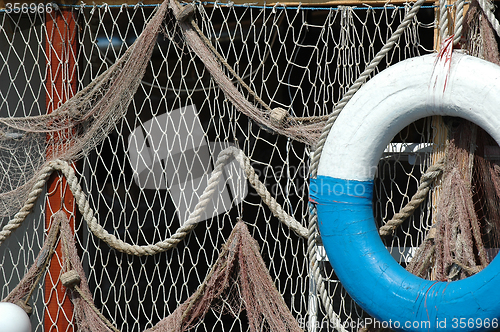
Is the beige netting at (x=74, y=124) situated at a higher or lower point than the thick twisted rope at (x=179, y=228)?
higher

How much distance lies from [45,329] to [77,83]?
1027 mm

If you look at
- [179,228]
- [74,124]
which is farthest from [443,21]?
[74,124]

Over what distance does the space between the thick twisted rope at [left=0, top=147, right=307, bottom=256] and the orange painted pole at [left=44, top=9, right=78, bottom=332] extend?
0.21 ft

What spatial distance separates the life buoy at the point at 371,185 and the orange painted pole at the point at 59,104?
1045mm

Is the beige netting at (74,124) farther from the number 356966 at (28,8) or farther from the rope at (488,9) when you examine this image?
the rope at (488,9)

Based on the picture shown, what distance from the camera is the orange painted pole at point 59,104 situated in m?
2.03

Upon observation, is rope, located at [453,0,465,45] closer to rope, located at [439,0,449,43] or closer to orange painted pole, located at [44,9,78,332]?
rope, located at [439,0,449,43]

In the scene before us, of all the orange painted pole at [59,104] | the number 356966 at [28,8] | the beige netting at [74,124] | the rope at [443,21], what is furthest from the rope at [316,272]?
the number 356966 at [28,8]

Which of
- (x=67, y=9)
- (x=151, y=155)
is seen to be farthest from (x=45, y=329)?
(x=67, y=9)

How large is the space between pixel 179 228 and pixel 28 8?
3.63ft

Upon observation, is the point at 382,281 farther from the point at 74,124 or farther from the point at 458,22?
the point at 74,124

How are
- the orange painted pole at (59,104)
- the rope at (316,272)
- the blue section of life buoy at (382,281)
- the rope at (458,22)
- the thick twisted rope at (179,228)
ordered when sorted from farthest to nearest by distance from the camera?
the orange painted pole at (59,104)
the thick twisted rope at (179,228)
the rope at (316,272)
the rope at (458,22)
the blue section of life buoy at (382,281)

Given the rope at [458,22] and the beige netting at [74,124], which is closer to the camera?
the rope at [458,22]

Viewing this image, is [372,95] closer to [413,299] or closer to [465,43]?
[465,43]
